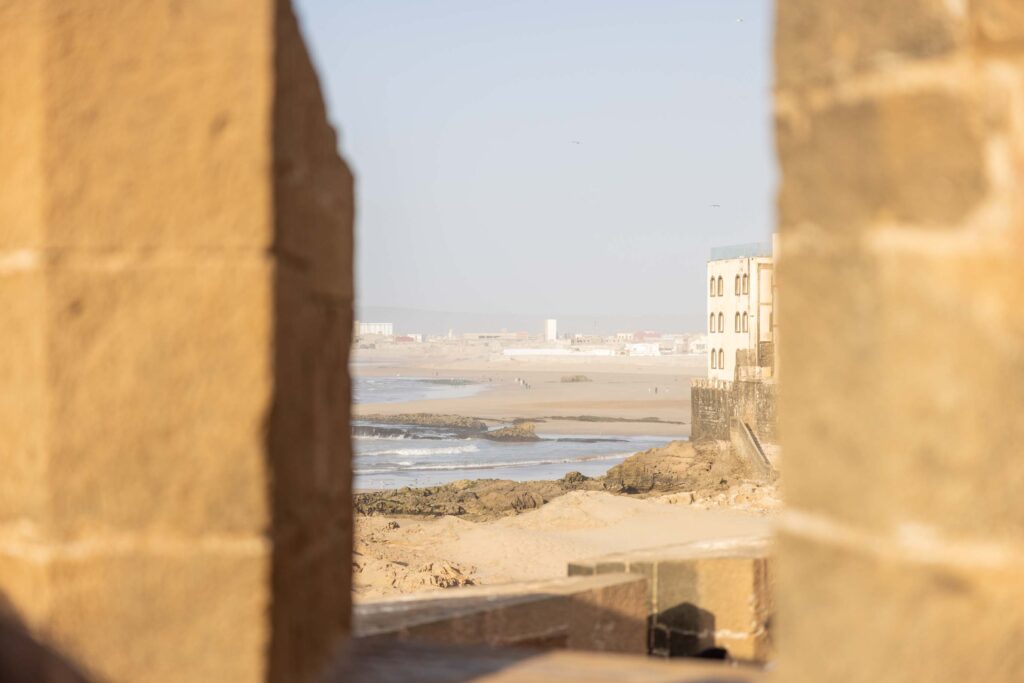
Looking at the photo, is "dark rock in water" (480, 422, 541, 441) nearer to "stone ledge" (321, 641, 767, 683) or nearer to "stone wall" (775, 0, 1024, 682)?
"stone ledge" (321, 641, 767, 683)

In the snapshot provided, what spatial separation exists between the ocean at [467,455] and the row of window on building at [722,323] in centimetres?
521

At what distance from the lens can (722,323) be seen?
43188 millimetres

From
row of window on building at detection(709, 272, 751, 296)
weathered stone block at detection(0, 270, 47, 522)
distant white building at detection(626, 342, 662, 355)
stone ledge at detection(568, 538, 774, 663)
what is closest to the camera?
weathered stone block at detection(0, 270, 47, 522)

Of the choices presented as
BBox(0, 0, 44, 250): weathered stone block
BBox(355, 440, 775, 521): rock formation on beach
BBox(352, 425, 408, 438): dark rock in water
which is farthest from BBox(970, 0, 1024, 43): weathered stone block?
BBox(352, 425, 408, 438): dark rock in water

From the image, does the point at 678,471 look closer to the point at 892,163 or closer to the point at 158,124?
the point at 158,124

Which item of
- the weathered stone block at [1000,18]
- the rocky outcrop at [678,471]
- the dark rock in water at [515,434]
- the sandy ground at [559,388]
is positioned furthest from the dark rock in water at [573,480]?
the weathered stone block at [1000,18]

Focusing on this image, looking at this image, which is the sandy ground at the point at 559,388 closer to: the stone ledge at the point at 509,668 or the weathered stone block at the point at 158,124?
the stone ledge at the point at 509,668

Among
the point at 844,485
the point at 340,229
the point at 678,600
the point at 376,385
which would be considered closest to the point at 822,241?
the point at 844,485

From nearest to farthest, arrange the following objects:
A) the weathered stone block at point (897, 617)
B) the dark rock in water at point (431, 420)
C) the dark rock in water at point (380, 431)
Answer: the weathered stone block at point (897, 617) → the dark rock in water at point (380, 431) → the dark rock in water at point (431, 420)

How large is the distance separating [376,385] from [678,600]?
79.0 meters

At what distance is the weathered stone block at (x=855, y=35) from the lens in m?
1.78

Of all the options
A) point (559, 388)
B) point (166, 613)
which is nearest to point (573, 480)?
point (166, 613)

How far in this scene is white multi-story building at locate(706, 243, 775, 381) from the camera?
40688 millimetres

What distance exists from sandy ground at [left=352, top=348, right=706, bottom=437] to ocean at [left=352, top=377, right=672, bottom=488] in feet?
15.0
